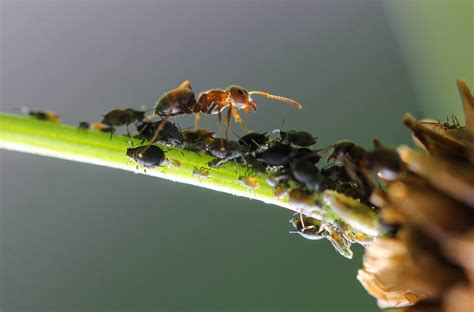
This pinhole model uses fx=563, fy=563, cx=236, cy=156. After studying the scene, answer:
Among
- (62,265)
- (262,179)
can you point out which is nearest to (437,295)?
(262,179)

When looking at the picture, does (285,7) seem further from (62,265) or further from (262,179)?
(262,179)

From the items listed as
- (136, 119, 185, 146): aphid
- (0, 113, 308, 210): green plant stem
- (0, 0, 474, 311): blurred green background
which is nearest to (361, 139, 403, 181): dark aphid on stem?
(0, 113, 308, 210): green plant stem

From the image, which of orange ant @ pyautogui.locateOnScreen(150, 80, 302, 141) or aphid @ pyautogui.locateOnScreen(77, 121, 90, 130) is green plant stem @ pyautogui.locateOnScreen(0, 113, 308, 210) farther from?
orange ant @ pyautogui.locateOnScreen(150, 80, 302, 141)

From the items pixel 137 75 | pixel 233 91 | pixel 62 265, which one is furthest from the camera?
pixel 137 75

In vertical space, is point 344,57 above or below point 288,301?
above

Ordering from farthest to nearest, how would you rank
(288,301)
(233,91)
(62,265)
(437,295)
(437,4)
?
(62,265), (288,301), (437,4), (233,91), (437,295)

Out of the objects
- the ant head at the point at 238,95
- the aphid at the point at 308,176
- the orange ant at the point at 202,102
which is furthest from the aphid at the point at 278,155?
the ant head at the point at 238,95
